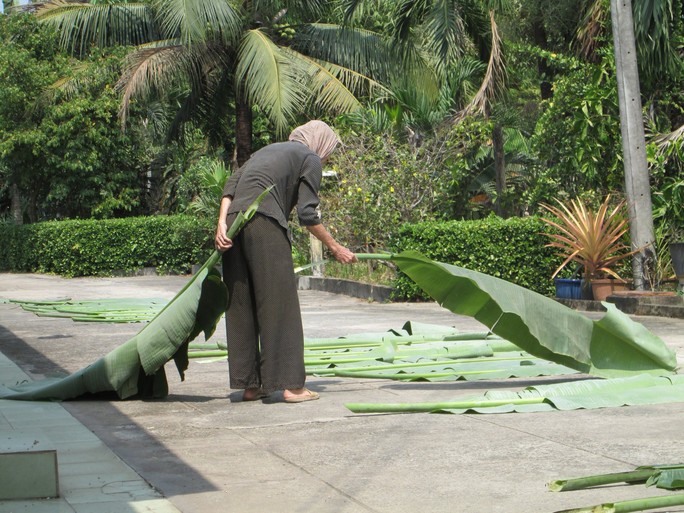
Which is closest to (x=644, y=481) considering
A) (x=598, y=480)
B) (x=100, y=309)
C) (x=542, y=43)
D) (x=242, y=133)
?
(x=598, y=480)

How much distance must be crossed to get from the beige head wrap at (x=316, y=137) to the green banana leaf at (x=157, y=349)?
714mm

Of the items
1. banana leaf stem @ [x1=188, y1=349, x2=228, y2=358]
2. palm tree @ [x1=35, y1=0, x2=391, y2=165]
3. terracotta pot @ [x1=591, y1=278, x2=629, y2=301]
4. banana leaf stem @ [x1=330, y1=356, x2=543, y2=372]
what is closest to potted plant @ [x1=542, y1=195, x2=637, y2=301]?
terracotta pot @ [x1=591, y1=278, x2=629, y2=301]

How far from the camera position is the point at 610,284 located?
48.6 feet

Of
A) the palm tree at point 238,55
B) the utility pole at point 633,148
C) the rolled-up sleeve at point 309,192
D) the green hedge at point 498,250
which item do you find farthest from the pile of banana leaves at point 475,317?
the palm tree at point 238,55

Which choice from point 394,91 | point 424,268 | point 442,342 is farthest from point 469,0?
point 424,268

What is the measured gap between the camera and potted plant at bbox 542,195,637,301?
579 inches

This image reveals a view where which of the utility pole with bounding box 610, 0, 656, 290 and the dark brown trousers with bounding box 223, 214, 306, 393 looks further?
the utility pole with bounding box 610, 0, 656, 290

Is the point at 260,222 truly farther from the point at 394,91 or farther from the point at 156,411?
the point at 394,91

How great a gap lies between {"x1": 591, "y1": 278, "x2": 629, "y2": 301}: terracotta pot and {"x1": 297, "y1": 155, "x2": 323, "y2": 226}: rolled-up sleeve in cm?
887

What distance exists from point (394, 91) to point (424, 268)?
19.0 meters

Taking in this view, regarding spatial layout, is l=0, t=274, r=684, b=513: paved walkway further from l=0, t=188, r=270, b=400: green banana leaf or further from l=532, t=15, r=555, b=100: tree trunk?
l=532, t=15, r=555, b=100: tree trunk

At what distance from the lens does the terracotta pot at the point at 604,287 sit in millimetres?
14789

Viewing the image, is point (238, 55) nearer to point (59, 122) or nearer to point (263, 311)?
point (59, 122)

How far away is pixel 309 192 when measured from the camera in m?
6.81
